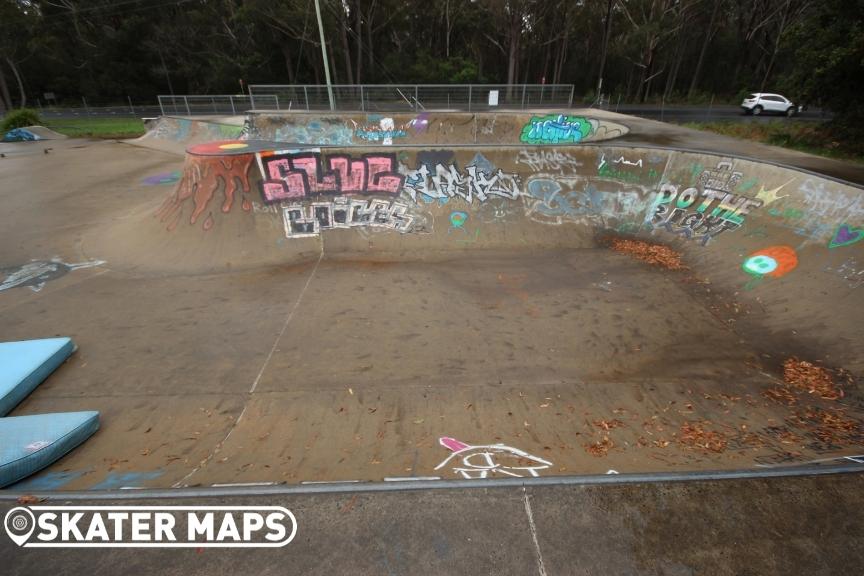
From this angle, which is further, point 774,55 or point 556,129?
point 774,55

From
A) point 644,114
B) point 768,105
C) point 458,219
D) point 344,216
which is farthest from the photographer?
point 644,114

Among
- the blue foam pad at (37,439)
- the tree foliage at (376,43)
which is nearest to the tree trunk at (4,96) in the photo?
the tree foliage at (376,43)

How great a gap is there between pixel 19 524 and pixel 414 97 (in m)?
24.9

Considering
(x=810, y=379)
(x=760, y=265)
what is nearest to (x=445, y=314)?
(x=810, y=379)

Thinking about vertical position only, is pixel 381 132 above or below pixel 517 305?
above

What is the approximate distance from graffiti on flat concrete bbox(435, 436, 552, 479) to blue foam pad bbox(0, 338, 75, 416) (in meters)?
5.84

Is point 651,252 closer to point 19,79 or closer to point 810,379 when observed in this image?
point 810,379

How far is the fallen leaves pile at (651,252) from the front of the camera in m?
9.57

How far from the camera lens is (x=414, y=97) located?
2380 centimetres

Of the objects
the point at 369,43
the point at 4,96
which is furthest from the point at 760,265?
the point at 4,96

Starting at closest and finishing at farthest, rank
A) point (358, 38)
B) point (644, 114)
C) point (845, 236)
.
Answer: point (845, 236) → point (644, 114) → point (358, 38)

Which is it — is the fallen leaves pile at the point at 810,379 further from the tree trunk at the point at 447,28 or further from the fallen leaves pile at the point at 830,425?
the tree trunk at the point at 447,28

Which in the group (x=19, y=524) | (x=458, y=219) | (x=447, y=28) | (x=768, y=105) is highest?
(x=447, y=28)

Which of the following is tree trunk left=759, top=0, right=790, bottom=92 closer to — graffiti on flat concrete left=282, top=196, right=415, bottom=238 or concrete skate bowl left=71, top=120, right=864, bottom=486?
concrete skate bowl left=71, top=120, right=864, bottom=486
